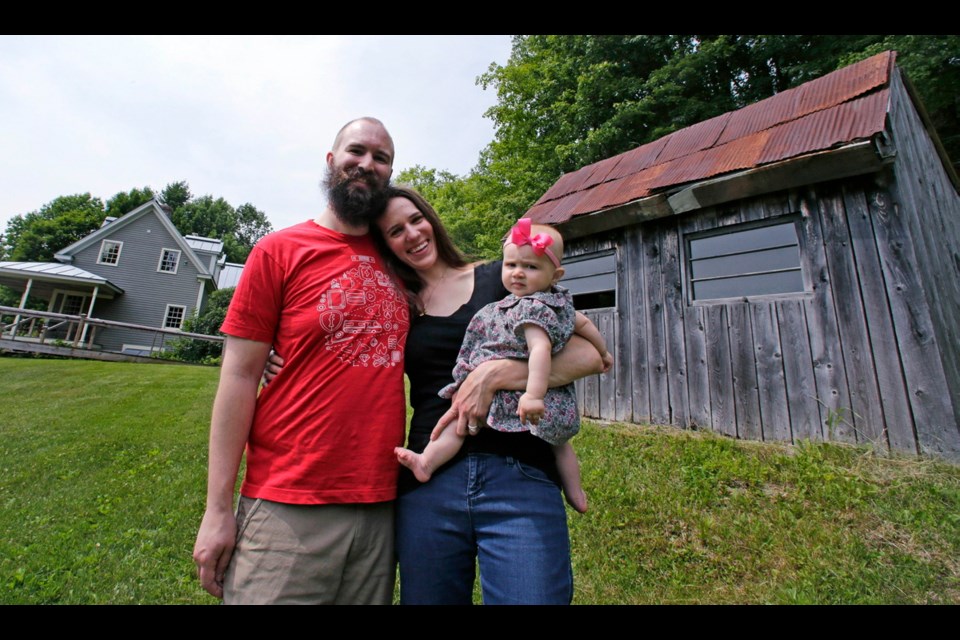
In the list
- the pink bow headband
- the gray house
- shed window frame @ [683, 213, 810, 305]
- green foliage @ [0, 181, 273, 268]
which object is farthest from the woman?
green foliage @ [0, 181, 273, 268]

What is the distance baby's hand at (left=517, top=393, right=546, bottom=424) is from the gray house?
26.1 metres

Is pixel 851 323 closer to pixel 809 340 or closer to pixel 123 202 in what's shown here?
pixel 809 340

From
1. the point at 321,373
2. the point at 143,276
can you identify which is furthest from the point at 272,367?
the point at 143,276

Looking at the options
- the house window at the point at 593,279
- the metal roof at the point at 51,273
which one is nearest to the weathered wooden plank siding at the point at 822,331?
the house window at the point at 593,279

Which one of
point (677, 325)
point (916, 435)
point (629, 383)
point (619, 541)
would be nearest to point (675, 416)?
point (629, 383)

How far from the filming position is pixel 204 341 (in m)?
19.5

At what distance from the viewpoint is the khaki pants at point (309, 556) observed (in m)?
1.47

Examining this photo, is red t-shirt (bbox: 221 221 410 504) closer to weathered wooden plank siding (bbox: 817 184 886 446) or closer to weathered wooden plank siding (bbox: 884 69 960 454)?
weathered wooden plank siding (bbox: 817 184 886 446)

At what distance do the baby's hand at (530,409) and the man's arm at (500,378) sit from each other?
0.31ft

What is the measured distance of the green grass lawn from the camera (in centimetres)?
293

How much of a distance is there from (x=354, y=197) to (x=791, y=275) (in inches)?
217

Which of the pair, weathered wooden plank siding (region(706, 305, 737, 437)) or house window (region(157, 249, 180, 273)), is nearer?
weathered wooden plank siding (region(706, 305, 737, 437))

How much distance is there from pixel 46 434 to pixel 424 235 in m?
8.43
